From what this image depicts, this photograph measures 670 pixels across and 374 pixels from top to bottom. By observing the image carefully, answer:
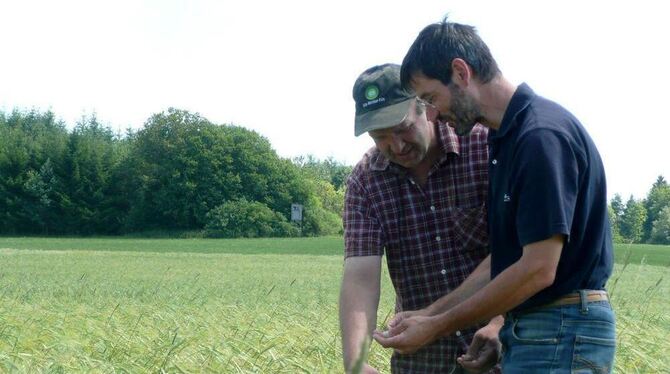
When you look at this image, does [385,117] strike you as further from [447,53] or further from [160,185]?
[160,185]

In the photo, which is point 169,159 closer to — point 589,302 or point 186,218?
point 186,218

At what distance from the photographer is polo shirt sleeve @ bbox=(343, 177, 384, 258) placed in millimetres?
3254

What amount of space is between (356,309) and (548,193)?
108 cm

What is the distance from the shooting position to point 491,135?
2.56 meters

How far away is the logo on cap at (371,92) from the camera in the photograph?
3256 millimetres

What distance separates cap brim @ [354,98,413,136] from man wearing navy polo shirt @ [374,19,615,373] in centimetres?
50

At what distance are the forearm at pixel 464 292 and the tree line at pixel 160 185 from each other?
226 feet

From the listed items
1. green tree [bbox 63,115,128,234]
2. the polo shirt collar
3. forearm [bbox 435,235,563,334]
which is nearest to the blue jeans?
forearm [bbox 435,235,563,334]

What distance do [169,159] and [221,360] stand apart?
73390 mm

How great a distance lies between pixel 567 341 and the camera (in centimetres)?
234

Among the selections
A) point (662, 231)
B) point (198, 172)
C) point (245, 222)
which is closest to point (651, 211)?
point (662, 231)

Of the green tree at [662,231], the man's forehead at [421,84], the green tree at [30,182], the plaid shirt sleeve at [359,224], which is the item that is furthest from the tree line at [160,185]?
the man's forehead at [421,84]

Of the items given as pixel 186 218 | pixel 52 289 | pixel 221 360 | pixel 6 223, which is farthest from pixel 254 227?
pixel 221 360

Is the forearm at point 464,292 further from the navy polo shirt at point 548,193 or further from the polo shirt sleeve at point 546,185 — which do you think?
the polo shirt sleeve at point 546,185
